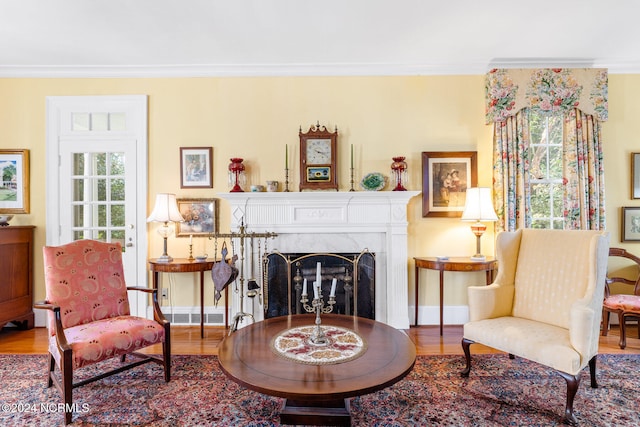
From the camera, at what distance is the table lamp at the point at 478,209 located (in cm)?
332

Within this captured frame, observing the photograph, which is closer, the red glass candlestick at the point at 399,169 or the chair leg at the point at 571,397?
the chair leg at the point at 571,397

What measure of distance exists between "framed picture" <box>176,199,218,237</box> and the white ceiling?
148 cm

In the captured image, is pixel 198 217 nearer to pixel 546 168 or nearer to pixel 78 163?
pixel 78 163

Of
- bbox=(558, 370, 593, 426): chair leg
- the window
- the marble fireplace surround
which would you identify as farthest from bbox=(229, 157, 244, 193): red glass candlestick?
the window

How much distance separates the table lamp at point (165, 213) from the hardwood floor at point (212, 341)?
32.9 inches

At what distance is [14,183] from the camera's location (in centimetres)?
368

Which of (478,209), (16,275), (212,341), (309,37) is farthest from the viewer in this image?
(16,275)

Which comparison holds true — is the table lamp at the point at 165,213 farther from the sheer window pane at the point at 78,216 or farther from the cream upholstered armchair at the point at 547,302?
the cream upholstered armchair at the point at 547,302

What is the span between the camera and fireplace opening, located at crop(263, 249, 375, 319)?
3584mm

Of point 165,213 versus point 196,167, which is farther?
point 196,167

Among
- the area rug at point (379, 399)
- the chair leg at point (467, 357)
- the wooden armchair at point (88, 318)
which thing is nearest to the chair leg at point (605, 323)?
the area rug at point (379, 399)

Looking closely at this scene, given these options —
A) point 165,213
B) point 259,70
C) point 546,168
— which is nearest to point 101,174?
point 165,213

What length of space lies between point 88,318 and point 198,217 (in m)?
1.52

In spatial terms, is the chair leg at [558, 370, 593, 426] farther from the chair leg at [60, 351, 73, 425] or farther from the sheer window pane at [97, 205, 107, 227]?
the sheer window pane at [97, 205, 107, 227]
